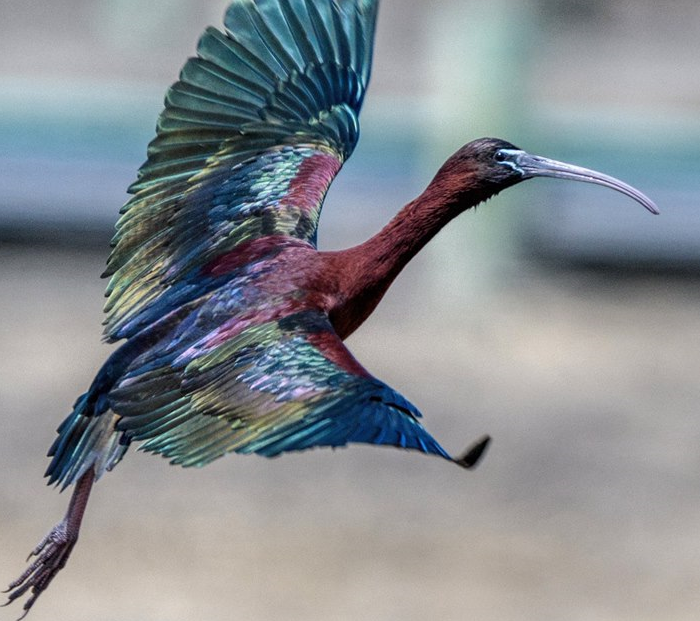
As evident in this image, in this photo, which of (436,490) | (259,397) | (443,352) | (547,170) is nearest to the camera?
(259,397)

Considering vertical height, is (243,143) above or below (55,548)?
above

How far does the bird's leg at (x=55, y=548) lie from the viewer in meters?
5.89

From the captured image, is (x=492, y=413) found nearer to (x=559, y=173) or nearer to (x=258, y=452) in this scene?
(x=559, y=173)

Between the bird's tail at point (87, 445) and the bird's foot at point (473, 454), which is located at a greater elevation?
the bird's foot at point (473, 454)

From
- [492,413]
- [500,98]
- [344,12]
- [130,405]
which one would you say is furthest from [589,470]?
[130,405]

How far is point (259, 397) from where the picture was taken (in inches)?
201

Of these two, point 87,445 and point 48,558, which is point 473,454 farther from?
point 48,558

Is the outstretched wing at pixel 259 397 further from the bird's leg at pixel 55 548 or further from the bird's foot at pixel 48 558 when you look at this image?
the bird's foot at pixel 48 558

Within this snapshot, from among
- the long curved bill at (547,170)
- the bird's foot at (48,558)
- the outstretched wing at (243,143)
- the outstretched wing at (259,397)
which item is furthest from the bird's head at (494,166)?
the bird's foot at (48,558)

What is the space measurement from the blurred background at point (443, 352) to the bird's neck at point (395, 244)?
4433mm

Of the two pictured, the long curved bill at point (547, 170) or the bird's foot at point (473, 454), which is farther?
the long curved bill at point (547, 170)

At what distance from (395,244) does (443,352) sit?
6.11 meters

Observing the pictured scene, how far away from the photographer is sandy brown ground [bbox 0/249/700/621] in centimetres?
1020

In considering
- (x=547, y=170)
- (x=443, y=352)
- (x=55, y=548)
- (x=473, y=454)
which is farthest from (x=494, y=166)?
(x=443, y=352)
